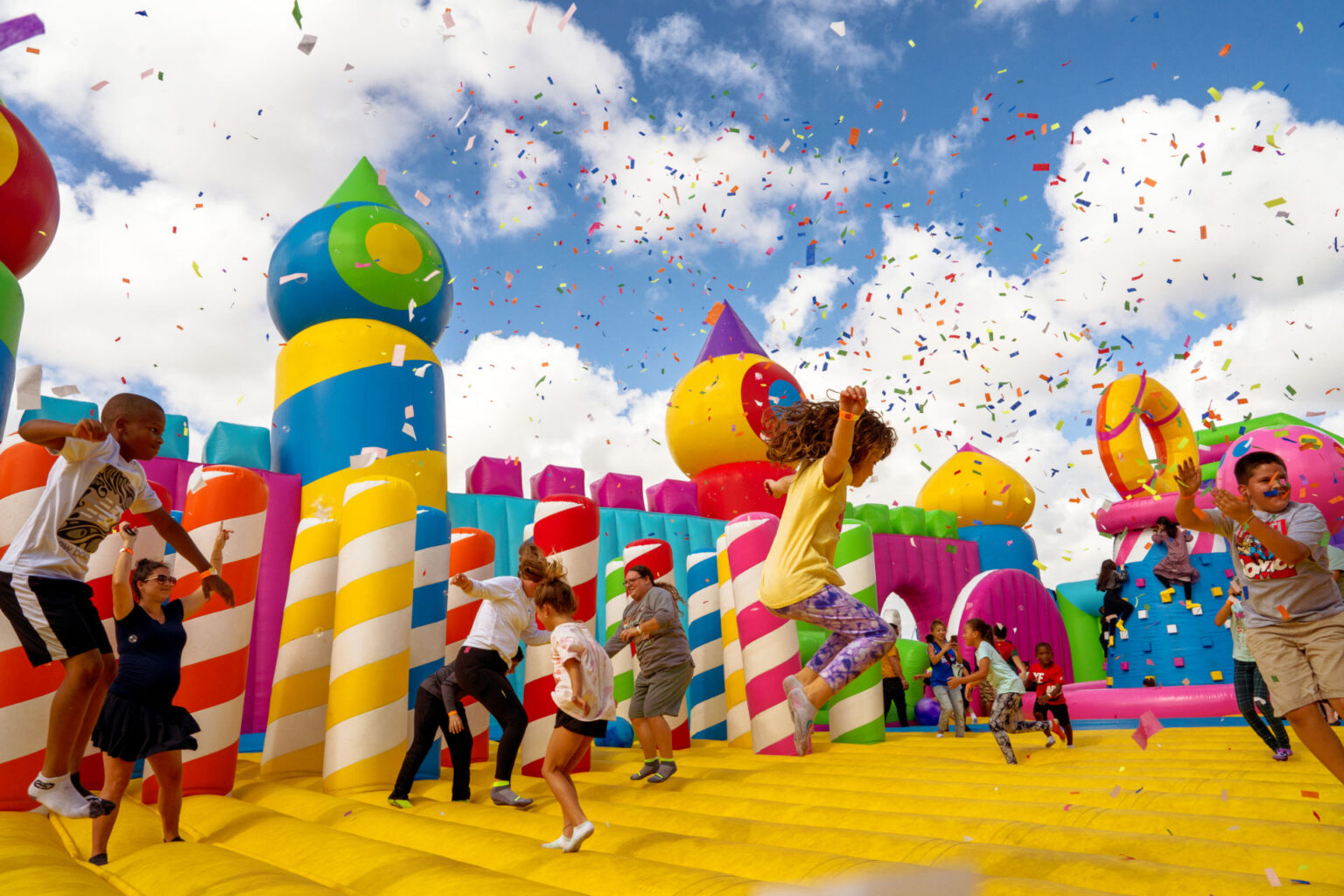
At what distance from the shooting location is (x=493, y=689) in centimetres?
421

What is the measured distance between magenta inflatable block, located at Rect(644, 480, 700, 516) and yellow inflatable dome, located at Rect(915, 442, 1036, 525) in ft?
16.5

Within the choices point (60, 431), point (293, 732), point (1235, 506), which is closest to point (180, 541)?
point (60, 431)

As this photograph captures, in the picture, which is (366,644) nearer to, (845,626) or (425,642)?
(425,642)

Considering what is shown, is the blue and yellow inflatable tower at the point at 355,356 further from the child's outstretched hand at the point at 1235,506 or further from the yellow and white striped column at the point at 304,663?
the child's outstretched hand at the point at 1235,506

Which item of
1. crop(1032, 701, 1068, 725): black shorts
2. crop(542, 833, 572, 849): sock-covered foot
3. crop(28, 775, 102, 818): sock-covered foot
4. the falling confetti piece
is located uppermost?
the falling confetti piece

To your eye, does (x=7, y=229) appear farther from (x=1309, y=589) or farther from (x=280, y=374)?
(x=1309, y=589)

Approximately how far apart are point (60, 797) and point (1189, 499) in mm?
3997

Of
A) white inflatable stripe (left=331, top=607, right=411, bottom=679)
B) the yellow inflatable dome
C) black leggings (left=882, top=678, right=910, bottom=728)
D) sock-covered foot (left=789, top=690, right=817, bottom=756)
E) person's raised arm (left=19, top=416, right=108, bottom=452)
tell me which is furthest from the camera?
the yellow inflatable dome

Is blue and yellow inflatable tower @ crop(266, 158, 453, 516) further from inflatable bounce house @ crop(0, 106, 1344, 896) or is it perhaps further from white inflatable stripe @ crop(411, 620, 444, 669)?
white inflatable stripe @ crop(411, 620, 444, 669)

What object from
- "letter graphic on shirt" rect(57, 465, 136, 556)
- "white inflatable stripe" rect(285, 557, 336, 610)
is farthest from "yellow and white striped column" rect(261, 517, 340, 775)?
"letter graphic on shirt" rect(57, 465, 136, 556)

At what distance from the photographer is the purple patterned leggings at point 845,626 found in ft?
10.0

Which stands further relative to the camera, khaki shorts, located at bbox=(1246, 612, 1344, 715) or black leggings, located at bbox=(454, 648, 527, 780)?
black leggings, located at bbox=(454, 648, 527, 780)

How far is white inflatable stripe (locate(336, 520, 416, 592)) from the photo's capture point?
473 cm

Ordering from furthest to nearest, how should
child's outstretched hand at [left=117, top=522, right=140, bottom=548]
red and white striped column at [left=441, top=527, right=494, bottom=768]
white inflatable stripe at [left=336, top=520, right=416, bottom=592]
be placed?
red and white striped column at [left=441, top=527, right=494, bottom=768], white inflatable stripe at [left=336, top=520, right=416, bottom=592], child's outstretched hand at [left=117, top=522, right=140, bottom=548]
